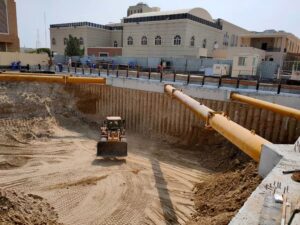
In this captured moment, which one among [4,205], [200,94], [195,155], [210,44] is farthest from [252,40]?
[4,205]

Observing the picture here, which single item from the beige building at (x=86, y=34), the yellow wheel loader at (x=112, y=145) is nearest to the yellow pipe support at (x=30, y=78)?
the yellow wheel loader at (x=112, y=145)

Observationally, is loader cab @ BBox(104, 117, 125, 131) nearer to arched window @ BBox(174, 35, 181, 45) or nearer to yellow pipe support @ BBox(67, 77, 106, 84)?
yellow pipe support @ BBox(67, 77, 106, 84)

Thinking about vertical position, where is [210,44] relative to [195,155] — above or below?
above

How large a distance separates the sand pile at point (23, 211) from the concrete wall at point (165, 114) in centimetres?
1038

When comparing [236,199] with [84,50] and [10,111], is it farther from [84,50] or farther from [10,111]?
[84,50]

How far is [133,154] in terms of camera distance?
51.1 feet

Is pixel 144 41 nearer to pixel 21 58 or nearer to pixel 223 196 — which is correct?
pixel 21 58

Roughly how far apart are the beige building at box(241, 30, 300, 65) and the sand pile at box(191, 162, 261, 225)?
93.1 ft

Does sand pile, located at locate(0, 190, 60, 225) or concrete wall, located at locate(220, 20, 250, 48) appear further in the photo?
concrete wall, located at locate(220, 20, 250, 48)

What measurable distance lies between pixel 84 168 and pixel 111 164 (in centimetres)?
139

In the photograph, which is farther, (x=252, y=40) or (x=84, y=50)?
(x=84, y=50)

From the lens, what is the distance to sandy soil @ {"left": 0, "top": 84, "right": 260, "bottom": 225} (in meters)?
9.76

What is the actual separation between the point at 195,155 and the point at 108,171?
18.4ft

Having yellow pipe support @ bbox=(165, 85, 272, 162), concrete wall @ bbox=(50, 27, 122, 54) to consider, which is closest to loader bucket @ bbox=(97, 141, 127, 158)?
yellow pipe support @ bbox=(165, 85, 272, 162)
